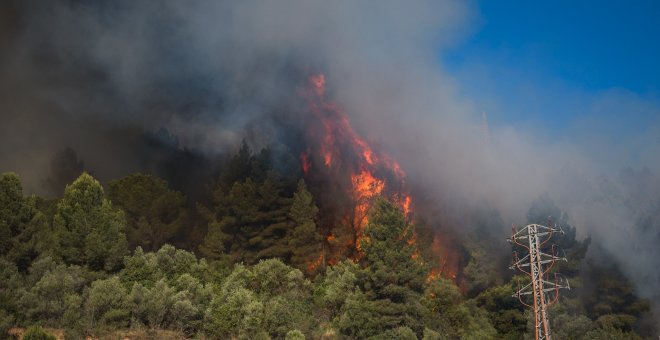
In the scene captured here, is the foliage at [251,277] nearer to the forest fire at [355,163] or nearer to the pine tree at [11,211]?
the pine tree at [11,211]

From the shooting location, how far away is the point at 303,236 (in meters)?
83.8

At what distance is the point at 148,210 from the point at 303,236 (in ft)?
80.7

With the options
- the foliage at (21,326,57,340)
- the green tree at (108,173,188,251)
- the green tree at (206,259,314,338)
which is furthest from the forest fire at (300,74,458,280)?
the foliage at (21,326,57,340)

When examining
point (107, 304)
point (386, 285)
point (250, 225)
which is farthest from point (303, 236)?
point (107, 304)

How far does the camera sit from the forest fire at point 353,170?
97.6 meters

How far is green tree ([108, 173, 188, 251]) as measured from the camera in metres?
84.9

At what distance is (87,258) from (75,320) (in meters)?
10.3

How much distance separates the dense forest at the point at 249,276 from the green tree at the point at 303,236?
0.54ft

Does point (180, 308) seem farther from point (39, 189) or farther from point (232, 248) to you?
point (39, 189)

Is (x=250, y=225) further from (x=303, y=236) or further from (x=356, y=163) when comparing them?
(x=356, y=163)

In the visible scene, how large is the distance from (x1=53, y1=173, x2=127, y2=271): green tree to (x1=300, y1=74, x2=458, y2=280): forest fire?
1446 inches

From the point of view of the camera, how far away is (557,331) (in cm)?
6488

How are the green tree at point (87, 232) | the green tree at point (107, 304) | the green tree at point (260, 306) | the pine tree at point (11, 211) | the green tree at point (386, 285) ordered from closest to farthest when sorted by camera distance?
the green tree at point (107, 304) → the pine tree at point (11, 211) → the green tree at point (260, 306) → the green tree at point (87, 232) → the green tree at point (386, 285)

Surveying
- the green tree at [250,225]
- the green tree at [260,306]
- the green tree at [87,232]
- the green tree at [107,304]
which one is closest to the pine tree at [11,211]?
the green tree at [87,232]
